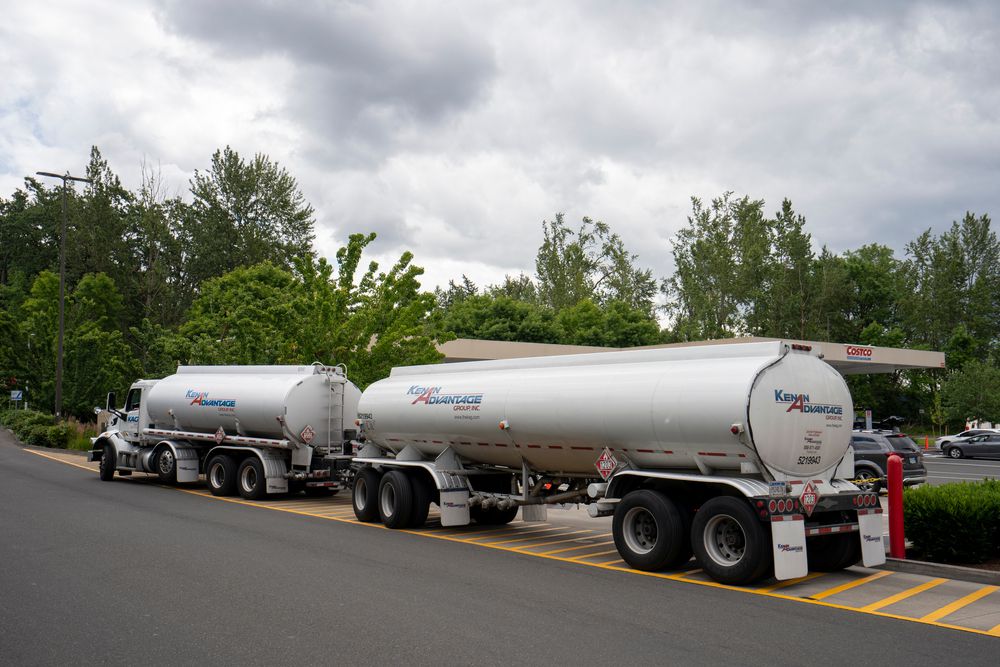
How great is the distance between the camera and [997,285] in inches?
2950

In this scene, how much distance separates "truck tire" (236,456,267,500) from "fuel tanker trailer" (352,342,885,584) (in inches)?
277

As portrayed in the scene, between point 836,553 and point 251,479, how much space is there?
1310cm

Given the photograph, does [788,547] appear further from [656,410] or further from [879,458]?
[879,458]

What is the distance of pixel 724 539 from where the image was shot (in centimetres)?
1023

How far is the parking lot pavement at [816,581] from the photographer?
852 centimetres

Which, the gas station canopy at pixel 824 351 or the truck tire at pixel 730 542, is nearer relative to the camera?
the truck tire at pixel 730 542

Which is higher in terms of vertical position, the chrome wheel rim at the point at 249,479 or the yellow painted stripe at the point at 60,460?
the chrome wheel rim at the point at 249,479

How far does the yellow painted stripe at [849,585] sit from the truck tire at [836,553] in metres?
0.31

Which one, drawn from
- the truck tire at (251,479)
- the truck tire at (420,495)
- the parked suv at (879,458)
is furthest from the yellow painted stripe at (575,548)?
the parked suv at (879,458)

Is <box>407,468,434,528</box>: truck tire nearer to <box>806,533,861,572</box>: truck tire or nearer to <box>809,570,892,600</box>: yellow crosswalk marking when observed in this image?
<box>806,533,861,572</box>: truck tire

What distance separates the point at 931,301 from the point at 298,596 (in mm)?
75006

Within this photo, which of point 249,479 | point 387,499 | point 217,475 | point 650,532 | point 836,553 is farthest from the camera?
point 217,475

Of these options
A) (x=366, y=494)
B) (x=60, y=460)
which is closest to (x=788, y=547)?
(x=366, y=494)

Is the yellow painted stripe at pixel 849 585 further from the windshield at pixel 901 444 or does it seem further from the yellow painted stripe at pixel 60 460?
the yellow painted stripe at pixel 60 460
